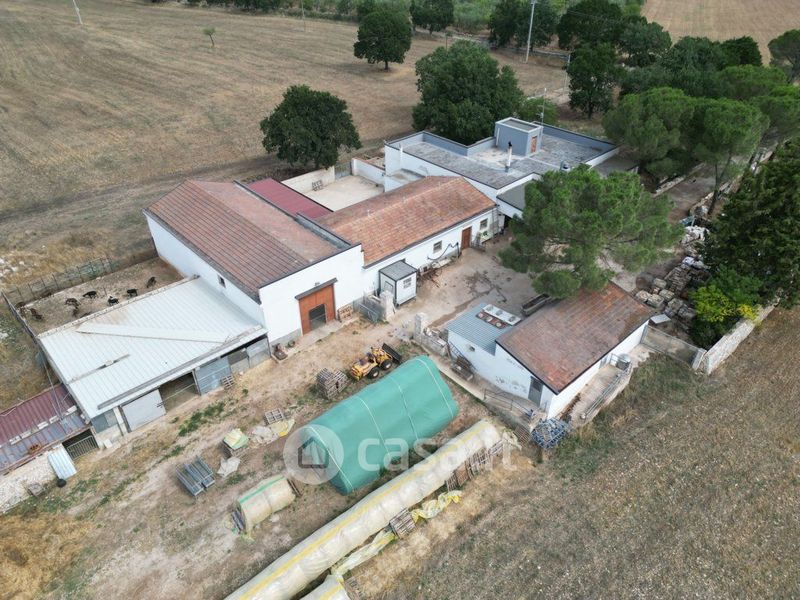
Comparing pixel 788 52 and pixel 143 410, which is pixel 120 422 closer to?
pixel 143 410

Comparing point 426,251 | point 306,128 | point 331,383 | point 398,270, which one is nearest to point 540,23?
point 306,128

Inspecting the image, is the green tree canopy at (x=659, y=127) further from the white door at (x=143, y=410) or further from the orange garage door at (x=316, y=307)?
the white door at (x=143, y=410)

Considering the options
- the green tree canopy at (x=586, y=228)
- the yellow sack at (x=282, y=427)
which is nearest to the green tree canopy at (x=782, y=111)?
the green tree canopy at (x=586, y=228)

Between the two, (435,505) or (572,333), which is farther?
(572,333)

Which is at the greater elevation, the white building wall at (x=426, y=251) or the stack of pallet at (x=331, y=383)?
the white building wall at (x=426, y=251)

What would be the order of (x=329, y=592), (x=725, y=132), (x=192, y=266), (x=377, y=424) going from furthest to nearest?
(x=725, y=132)
(x=192, y=266)
(x=377, y=424)
(x=329, y=592)

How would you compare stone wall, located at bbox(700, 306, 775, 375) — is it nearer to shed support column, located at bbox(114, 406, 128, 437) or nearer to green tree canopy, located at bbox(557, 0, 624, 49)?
shed support column, located at bbox(114, 406, 128, 437)
